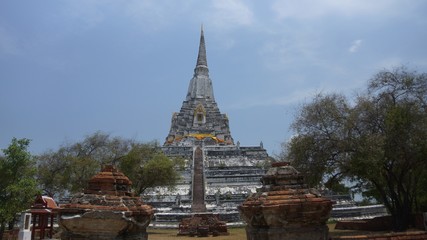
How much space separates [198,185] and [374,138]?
2620 cm

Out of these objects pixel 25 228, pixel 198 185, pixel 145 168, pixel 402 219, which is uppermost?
pixel 145 168

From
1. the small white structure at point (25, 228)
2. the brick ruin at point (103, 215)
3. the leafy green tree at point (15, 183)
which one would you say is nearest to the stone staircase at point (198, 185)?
the small white structure at point (25, 228)

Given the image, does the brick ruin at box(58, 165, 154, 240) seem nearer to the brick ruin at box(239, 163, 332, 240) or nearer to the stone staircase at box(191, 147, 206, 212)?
the brick ruin at box(239, 163, 332, 240)

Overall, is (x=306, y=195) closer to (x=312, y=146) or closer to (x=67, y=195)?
(x=312, y=146)

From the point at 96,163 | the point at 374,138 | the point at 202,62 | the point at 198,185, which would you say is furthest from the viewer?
the point at 202,62

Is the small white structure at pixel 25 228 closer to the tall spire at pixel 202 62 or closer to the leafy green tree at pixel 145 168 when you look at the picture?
the leafy green tree at pixel 145 168

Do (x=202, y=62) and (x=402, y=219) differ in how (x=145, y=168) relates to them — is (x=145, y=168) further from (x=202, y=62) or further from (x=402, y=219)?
(x=202, y=62)

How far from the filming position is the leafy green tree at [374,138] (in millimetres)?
15016

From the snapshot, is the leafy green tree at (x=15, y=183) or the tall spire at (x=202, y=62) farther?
the tall spire at (x=202, y=62)

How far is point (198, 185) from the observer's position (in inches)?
1543

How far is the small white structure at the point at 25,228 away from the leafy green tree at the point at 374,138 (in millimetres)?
12722

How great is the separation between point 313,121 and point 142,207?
1116 centimetres

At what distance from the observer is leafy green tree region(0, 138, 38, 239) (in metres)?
16.0

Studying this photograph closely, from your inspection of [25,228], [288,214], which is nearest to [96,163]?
[25,228]
